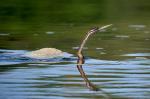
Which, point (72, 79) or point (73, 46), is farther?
point (73, 46)

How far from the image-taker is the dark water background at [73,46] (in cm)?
853

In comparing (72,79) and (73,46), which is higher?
(72,79)

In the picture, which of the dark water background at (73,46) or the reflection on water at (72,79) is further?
the dark water background at (73,46)

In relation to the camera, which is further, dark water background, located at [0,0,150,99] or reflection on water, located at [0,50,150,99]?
dark water background, located at [0,0,150,99]

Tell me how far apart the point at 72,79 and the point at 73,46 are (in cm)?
352

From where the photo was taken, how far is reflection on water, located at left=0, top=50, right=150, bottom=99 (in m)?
8.18

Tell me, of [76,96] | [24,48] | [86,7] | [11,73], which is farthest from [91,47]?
[86,7]

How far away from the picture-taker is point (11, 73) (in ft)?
32.0

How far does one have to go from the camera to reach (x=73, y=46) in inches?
503

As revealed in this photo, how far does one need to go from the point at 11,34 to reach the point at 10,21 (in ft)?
8.20

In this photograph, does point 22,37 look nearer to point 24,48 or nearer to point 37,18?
point 24,48

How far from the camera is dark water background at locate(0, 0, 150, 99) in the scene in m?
8.53

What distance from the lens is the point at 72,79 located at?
928cm

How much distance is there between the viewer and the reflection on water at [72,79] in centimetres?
818
